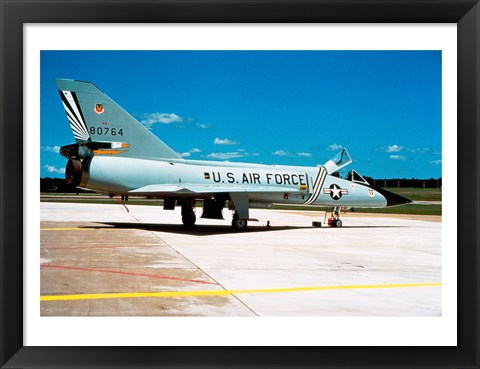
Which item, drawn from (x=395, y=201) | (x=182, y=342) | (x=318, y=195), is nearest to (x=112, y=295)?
(x=182, y=342)

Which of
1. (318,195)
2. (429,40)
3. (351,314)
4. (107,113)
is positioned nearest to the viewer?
(429,40)

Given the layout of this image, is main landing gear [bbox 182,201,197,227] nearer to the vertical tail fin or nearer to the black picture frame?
the vertical tail fin

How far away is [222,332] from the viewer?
206 inches

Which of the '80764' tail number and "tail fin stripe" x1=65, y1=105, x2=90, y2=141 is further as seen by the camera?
the '80764' tail number

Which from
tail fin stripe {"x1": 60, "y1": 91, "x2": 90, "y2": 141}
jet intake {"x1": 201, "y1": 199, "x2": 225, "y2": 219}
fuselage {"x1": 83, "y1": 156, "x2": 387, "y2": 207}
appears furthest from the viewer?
jet intake {"x1": 201, "y1": 199, "x2": 225, "y2": 219}

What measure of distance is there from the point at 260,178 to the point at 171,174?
3367 millimetres

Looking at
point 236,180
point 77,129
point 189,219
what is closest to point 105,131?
point 77,129

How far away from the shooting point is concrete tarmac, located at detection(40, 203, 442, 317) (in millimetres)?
6145

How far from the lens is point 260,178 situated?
690 inches

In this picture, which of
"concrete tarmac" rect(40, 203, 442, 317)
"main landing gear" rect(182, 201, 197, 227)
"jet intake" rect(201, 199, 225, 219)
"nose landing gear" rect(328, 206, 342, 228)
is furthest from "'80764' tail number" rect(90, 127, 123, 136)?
"nose landing gear" rect(328, 206, 342, 228)

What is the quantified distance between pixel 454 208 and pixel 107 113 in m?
11.3

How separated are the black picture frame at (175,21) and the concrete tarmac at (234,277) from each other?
892 mm

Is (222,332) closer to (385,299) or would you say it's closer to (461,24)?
(385,299)

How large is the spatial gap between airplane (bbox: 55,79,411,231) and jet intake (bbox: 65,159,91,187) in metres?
0.03
